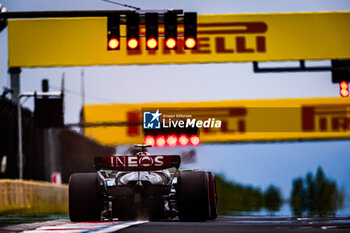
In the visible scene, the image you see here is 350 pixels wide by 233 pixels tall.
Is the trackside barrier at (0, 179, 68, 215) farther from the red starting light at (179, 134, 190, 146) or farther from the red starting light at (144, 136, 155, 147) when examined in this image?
the red starting light at (179, 134, 190, 146)

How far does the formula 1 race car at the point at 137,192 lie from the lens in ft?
37.4

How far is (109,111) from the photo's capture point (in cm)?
2991

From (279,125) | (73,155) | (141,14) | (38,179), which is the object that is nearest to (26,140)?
(38,179)

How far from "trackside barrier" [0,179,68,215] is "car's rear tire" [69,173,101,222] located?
12.4 m

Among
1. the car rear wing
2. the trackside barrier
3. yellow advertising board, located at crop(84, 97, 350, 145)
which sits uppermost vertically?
yellow advertising board, located at crop(84, 97, 350, 145)

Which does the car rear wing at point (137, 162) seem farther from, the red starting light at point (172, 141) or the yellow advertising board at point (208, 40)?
the yellow advertising board at point (208, 40)

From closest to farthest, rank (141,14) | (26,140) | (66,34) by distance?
(141,14) → (66,34) → (26,140)

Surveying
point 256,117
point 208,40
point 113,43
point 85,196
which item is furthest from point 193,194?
point 256,117

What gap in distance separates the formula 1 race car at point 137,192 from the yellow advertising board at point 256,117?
17126 millimetres

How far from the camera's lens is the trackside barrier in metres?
24.8

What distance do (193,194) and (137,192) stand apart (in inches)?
29.5

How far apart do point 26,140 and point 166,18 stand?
91.9 ft

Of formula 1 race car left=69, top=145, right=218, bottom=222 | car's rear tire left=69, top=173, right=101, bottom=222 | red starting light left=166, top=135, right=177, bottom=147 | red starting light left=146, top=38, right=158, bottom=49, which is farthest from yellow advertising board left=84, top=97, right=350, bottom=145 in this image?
car's rear tire left=69, top=173, right=101, bottom=222

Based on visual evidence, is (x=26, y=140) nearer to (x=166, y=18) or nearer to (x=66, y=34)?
(x=66, y=34)
